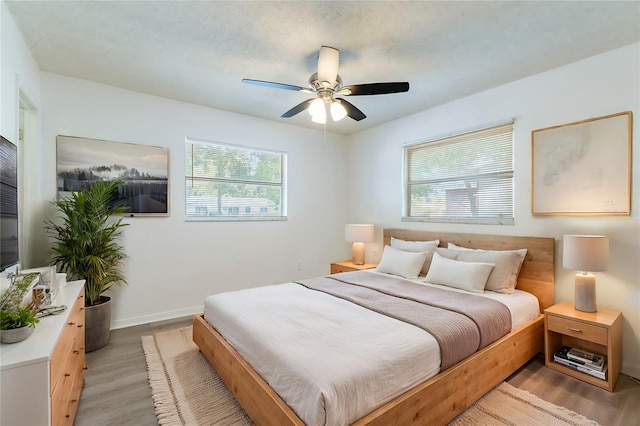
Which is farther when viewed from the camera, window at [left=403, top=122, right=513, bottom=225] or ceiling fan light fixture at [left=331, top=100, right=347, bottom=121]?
window at [left=403, top=122, right=513, bottom=225]

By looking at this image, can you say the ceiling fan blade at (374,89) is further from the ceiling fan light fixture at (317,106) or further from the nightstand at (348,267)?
the nightstand at (348,267)

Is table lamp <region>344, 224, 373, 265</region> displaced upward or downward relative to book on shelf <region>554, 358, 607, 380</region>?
upward

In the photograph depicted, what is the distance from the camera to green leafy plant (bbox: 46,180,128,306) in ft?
9.05

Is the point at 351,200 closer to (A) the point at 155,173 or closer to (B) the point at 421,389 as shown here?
(A) the point at 155,173

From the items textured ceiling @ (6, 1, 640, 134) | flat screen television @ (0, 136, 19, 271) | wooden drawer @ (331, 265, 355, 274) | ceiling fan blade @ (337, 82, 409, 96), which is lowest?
wooden drawer @ (331, 265, 355, 274)

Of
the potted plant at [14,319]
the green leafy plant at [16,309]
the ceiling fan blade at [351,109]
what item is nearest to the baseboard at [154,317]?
the green leafy plant at [16,309]

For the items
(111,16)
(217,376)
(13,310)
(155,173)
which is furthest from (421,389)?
(155,173)

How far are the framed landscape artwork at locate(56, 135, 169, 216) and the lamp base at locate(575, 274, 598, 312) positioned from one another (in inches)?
167

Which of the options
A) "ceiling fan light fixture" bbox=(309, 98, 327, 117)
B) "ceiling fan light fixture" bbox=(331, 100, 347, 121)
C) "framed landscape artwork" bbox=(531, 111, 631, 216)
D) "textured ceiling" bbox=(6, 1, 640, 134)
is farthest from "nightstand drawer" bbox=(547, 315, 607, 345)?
"ceiling fan light fixture" bbox=(309, 98, 327, 117)

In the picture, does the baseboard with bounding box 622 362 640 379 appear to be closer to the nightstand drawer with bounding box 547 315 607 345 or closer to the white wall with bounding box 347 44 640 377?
the white wall with bounding box 347 44 640 377

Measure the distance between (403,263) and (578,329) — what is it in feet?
5.24

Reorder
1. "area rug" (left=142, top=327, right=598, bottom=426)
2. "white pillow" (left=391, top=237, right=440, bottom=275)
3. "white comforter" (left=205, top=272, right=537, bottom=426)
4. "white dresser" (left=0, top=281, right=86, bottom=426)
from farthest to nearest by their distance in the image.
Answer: "white pillow" (left=391, top=237, right=440, bottom=275), "area rug" (left=142, top=327, right=598, bottom=426), "white comforter" (left=205, top=272, right=537, bottom=426), "white dresser" (left=0, top=281, right=86, bottom=426)

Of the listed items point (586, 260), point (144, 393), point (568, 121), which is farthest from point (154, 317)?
point (568, 121)

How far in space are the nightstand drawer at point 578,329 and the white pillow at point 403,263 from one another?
126cm
